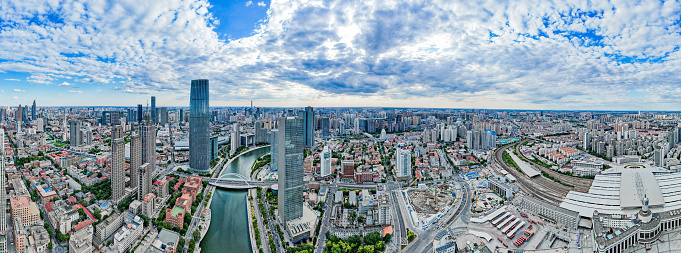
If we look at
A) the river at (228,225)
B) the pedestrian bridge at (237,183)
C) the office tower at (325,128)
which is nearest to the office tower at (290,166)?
the river at (228,225)

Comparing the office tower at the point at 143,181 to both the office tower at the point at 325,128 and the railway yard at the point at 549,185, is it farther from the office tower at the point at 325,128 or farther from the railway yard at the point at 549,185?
the office tower at the point at 325,128

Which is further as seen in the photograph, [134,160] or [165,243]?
[134,160]

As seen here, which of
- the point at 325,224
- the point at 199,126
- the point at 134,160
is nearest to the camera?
the point at 325,224

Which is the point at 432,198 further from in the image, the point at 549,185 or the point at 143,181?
the point at 143,181

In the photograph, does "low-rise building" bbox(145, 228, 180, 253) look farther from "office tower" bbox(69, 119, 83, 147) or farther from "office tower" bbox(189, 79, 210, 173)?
"office tower" bbox(69, 119, 83, 147)

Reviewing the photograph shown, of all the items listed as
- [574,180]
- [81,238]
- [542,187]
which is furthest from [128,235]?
[574,180]

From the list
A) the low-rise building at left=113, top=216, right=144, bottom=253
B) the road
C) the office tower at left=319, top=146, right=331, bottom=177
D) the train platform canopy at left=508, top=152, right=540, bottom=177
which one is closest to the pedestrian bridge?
the office tower at left=319, top=146, right=331, bottom=177

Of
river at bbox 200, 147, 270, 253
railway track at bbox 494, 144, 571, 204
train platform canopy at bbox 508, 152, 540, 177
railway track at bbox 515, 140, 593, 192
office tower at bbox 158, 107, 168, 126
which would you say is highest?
office tower at bbox 158, 107, 168, 126
